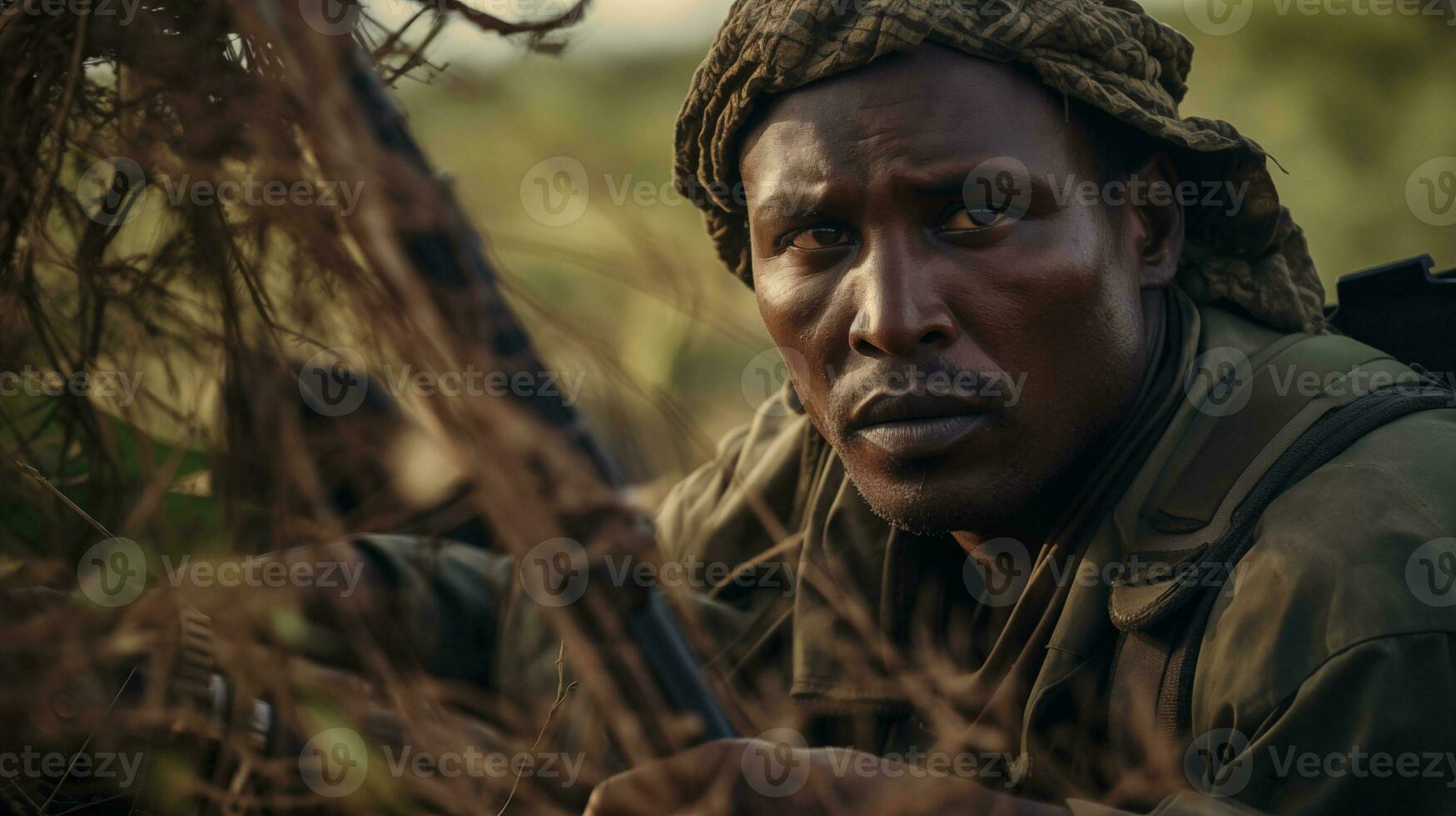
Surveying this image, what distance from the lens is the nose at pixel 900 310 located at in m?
1.61

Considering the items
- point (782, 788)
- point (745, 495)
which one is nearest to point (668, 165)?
point (745, 495)

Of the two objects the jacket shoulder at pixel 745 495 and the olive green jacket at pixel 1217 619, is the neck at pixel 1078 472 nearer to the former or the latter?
the olive green jacket at pixel 1217 619

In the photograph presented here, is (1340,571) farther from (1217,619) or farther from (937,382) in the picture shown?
(937,382)

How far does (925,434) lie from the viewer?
1.65 m

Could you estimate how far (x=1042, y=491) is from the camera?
183cm

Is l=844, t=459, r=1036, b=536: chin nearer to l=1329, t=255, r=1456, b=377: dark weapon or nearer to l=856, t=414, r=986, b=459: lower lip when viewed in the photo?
l=856, t=414, r=986, b=459: lower lip

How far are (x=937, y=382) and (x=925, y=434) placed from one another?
7 cm

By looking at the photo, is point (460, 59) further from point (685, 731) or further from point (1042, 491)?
point (1042, 491)

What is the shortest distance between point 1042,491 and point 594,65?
7.31 m

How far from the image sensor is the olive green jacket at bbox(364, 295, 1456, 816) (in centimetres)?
134

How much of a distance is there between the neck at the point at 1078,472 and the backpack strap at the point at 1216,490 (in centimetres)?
10

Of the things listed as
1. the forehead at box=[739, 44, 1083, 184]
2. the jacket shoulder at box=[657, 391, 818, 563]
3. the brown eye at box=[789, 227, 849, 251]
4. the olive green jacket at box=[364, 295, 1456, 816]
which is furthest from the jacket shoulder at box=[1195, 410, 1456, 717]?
the jacket shoulder at box=[657, 391, 818, 563]

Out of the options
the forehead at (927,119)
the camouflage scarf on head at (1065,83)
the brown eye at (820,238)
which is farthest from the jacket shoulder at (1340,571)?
the brown eye at (820,238)

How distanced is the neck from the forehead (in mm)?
308
